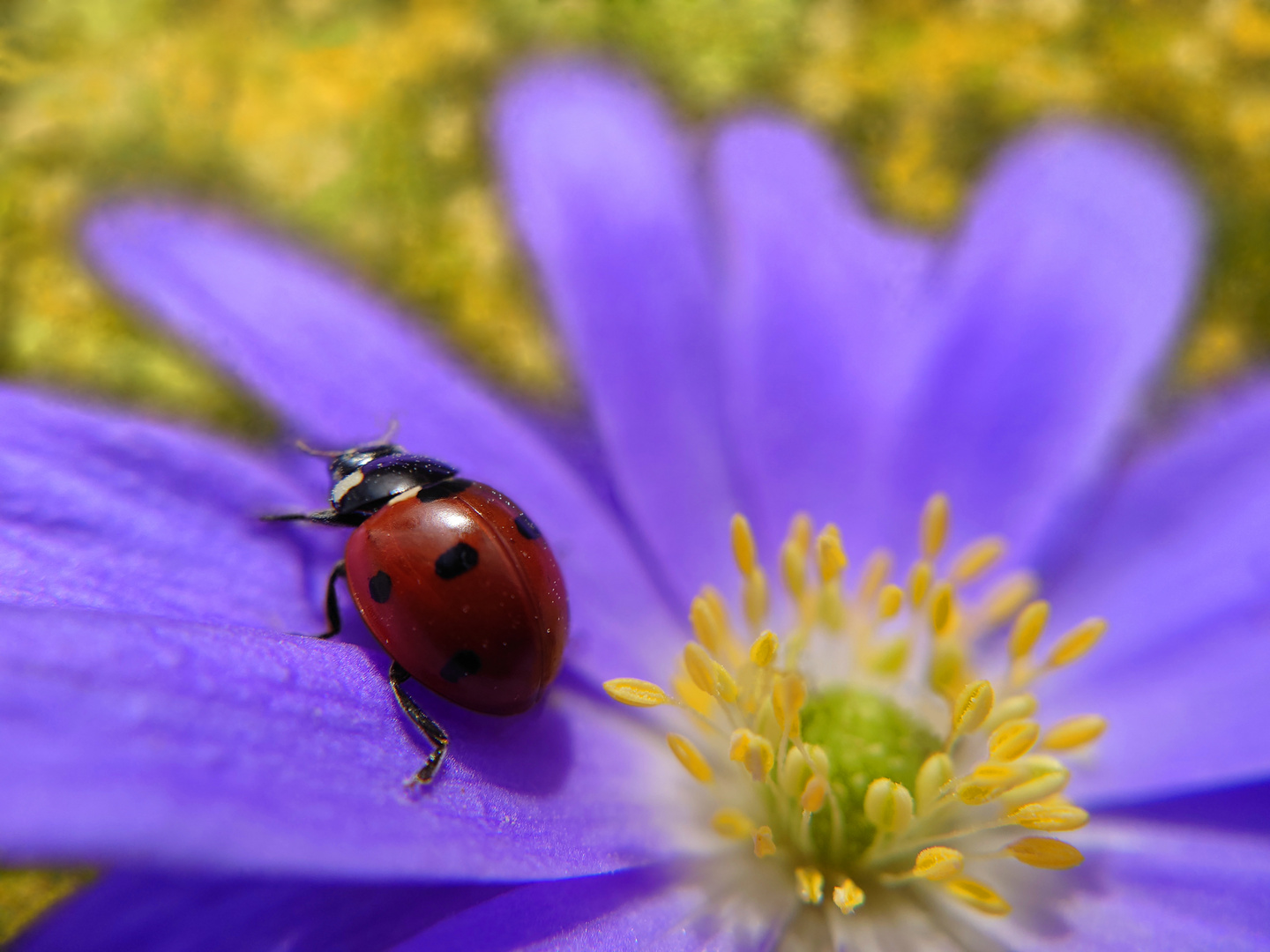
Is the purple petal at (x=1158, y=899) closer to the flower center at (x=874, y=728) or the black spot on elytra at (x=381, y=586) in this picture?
the flower center at (x=874, y=728)

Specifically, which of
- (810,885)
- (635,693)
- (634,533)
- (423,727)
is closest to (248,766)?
(423,727)

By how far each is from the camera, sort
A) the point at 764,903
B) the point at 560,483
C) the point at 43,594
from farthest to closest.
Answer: the point at 560,483, the point at 764,903, the point at 43,594

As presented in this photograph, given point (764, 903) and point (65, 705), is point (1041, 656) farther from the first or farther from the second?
point (65, 705)

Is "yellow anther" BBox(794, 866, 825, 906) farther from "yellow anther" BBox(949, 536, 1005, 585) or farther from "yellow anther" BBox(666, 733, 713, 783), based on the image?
"yellow anther" BBox(949, 536, 1005, 585)

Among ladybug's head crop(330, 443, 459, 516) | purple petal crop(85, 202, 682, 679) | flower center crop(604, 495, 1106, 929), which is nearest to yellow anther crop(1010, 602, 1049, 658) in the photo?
flower center crop(604, 495, 1106, 929)

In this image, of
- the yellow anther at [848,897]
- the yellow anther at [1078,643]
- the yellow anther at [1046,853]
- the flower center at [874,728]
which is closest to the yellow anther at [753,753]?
the flower center at [874,728]

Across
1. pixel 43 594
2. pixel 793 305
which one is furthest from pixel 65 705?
pixel 793 305
